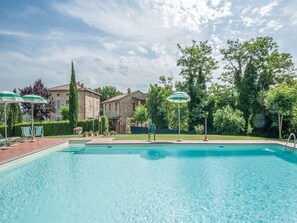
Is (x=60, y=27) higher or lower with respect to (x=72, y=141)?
higher

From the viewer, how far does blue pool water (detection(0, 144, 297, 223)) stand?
4898mm

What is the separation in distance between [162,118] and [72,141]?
14.4 m

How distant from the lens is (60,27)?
48.3 feet

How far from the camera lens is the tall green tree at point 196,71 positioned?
2491cm

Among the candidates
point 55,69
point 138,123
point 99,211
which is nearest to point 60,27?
point 55,69

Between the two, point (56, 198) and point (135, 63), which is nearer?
point (56, 198)

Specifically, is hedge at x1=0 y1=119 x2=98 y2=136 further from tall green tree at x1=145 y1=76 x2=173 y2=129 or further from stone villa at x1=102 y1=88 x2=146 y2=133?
stone villa at x1=102 y1=88 x2=146 y2=133

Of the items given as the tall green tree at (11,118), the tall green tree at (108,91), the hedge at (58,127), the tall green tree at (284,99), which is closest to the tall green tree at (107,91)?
the tall green tree at (108,91)

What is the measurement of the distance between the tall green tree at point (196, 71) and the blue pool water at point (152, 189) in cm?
1351

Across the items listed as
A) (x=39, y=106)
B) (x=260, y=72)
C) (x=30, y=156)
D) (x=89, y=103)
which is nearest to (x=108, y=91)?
(x=89, y=103)

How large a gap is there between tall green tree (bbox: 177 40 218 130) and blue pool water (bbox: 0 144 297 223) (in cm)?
1351

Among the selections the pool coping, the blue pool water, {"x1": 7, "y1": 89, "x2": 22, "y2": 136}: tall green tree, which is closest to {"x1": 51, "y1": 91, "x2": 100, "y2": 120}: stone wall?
{"x1": 7, "y1": 89, "x2": 22, "y2": 136}: tall green tree

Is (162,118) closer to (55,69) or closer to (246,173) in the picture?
(55,69)

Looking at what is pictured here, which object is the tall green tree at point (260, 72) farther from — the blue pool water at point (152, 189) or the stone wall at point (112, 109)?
the stone wall at point (112, 109)
